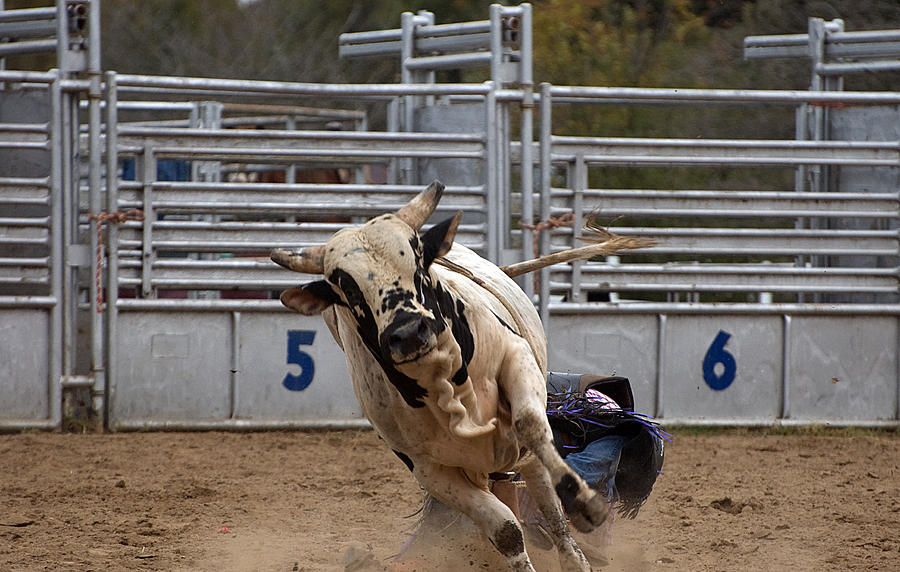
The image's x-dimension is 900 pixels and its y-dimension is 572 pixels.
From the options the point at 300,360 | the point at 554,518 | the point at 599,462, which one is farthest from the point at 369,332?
the point at 300,360

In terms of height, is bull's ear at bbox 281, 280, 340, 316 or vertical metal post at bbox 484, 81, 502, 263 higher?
vertical metal post at bbox 484, 81, 502, 263

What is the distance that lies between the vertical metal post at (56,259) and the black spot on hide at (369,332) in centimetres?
468

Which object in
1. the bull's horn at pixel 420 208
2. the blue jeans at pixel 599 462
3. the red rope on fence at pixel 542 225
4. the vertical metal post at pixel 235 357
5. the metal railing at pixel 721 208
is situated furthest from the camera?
the metal railing at pixel 721 208

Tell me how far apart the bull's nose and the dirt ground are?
147 cm

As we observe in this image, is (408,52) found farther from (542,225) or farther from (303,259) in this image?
(303,259)

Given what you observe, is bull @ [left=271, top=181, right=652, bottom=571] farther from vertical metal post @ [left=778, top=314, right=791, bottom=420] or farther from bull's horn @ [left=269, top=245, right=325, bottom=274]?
vertical metal post @ [left=778, top=314, right=791, bottom=420]

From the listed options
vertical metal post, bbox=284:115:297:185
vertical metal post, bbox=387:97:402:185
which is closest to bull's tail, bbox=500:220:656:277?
vertical metal post, bbox=387:97:402:185

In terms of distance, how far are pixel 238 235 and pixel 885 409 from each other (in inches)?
188

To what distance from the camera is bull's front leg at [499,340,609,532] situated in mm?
3643

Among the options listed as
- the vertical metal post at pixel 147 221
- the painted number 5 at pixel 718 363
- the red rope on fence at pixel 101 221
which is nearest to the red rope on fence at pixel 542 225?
the painted number 5 at pixel 718 363

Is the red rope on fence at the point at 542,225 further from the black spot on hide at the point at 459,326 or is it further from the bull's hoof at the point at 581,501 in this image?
the bull's hoof at the point at 581,501

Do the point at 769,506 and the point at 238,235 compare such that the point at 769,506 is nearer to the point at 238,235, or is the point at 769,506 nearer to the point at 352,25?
the point at 238,235

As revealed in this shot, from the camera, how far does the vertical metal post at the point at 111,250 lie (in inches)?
306

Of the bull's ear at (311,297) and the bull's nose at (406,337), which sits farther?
the bull's ear at (311,297)
